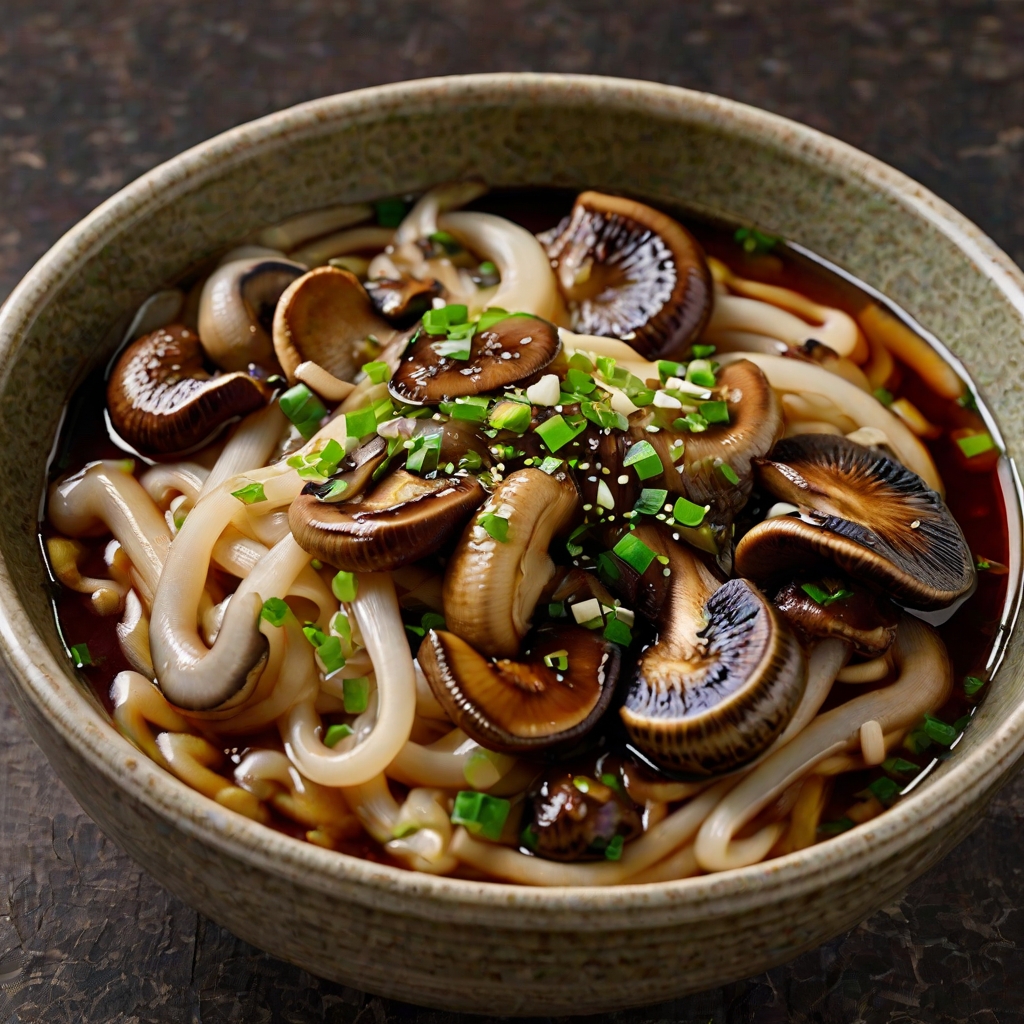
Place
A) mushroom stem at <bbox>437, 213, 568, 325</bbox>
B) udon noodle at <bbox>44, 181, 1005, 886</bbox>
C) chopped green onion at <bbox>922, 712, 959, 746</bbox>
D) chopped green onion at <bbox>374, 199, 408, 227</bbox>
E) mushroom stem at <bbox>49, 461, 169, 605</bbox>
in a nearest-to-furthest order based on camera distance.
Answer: udon noodle at <bbox>44, 181, 1005, 886</bbox> → chopped green onion at <bbox>922, 712, 959, 746</bbox> → mushroom stem at <bbox>49, 461, 169, 605</bbox> → mushroom stem at <bbox>437, 213, 568, 325</bbox> → chopped green onion at <bbox>374, 199, 408, 227</bbox>

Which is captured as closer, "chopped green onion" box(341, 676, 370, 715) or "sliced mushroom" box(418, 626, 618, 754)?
"sliced mushroom" box(418, 626, 618, 754)

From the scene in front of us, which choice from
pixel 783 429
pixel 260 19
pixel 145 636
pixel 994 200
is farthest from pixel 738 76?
pixel 145 636

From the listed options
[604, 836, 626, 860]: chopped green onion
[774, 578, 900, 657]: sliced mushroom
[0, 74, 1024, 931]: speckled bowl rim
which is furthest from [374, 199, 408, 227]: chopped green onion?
[604, 836, 626, 860]: chopped green onion

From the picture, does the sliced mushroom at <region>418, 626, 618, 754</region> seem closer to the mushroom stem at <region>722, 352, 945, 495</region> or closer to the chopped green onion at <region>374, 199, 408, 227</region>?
the mushroom stem at <region>722, 352, 945, 495</region>

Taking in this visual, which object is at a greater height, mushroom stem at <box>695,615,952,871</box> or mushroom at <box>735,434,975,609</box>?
mushroom at <box>735,434,975,609</box>

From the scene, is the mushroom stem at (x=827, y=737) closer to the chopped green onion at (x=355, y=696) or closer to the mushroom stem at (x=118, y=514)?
the chopped green onion at (x=355, y=696)

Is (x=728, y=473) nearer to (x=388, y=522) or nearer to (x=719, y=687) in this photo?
(x=719, y=687)

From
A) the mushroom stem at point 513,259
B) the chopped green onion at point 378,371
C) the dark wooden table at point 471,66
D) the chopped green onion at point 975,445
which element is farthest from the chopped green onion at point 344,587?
the dark wooden table at point 471,66
